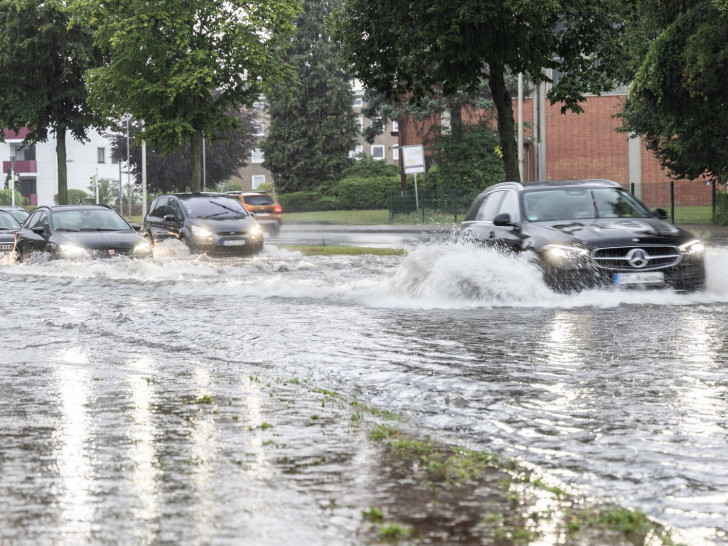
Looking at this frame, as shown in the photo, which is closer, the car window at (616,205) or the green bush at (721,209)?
the car window at (616,205)

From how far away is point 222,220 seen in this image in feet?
88.8

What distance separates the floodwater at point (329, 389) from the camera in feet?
15.4

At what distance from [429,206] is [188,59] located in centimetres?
2338

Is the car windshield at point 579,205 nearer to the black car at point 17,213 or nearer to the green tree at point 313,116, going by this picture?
the black car at point 17,213

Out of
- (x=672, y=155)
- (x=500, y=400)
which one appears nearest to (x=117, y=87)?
(x=672, y=155)

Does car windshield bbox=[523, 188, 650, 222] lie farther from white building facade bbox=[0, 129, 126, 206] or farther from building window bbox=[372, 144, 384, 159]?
building window bbox=[372, 144, 384, 159]

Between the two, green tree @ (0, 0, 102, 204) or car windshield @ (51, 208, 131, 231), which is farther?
green tree @ (0, 0, 102, 204)

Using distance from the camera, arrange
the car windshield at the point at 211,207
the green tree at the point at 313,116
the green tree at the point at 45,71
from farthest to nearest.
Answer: the green tree at the point at 313,116 → the green tree at the point at 45,71 → the car windshield at the point at 211,207

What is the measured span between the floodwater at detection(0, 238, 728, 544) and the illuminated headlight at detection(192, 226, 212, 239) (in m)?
10.7

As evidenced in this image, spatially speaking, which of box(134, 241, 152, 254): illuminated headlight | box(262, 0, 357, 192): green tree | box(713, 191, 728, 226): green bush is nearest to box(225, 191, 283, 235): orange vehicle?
box(713, 191, 728, 226): green bush

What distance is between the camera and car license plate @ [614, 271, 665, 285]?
44.0ft

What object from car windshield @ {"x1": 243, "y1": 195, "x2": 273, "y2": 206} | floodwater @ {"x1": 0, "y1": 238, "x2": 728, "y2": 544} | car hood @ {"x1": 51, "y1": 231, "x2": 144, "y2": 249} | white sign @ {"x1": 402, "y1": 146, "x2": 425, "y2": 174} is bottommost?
floodwater @ {"x1": 0, "y1": 238, "x2": 728, "y2": 544}

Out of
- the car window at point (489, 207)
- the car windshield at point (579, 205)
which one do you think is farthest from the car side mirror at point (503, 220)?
the car window at point (489, 207)

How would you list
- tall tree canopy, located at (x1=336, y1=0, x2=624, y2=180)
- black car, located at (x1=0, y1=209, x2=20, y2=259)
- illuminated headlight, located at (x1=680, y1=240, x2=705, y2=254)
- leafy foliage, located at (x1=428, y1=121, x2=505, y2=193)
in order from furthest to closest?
leafy foliage, located at (x1=428, y1=121, x2=505, y2=193) → black car, located at (x1=0, y1=209, x2=20, y2=259) → tall tree canopy, located at (x1=336, y1=0, x2=624, y2=180) → illuminated headlight, located at (x1=680, y1=240, x2=705, y2=254)
